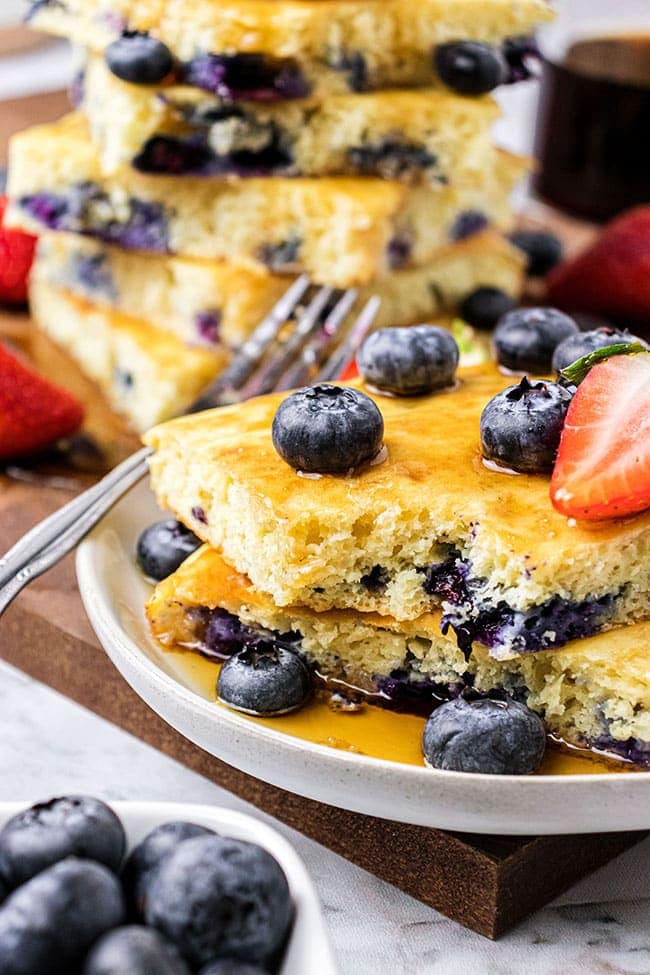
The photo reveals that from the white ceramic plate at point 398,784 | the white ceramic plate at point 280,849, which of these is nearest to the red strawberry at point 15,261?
the white ceramic plate at point 398,784

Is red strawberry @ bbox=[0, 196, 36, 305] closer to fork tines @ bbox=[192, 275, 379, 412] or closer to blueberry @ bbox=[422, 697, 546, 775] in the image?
fork tines @ bbox=[192, 275, 379, 412]

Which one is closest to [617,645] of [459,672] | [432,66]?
[459,672]

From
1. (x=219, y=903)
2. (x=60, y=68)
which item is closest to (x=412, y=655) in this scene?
(x=219, y=903)

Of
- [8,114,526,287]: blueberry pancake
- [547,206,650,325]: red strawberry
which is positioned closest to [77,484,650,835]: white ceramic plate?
[8,114,526,287]: blueberry pancake

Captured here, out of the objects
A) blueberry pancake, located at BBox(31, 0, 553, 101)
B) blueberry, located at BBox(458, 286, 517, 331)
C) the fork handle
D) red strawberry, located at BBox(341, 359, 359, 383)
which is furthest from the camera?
blueberry, located at BBox(458, 286, 517, 331)

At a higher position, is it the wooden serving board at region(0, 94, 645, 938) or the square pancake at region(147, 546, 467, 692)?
the square pancake at region(147, 546, 467, 692)

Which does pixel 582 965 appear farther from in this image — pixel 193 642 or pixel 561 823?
pixel 193 642

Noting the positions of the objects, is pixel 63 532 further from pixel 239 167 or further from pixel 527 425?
pixel 239 167
